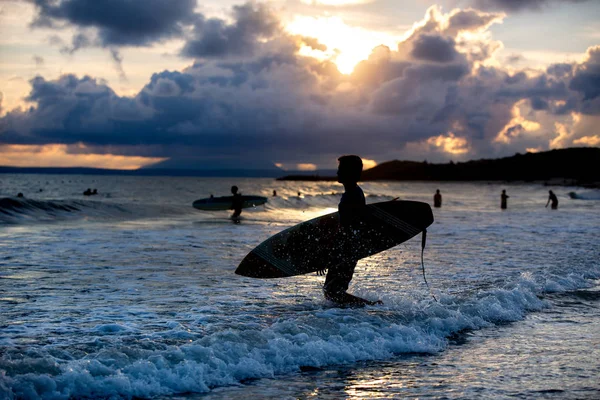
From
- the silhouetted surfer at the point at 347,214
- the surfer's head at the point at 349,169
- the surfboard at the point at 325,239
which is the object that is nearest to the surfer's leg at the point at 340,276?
the silhouetted surfer at the point at 347,214

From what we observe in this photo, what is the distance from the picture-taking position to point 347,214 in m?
7.82

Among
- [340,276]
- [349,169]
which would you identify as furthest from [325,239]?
[349,169]

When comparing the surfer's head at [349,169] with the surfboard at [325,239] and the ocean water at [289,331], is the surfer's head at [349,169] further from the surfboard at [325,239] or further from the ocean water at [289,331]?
the ocean water at [289,331]

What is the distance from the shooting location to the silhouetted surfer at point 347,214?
779 centimetres

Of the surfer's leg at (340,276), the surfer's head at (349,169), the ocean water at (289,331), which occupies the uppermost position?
the surfer's head at (349,169)

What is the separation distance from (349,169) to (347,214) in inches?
24.8

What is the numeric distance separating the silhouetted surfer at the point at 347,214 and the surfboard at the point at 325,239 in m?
0.46

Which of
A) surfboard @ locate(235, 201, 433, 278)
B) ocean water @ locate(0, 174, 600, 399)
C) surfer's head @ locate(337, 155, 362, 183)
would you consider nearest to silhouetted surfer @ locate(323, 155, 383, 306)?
surfer's head @ locate(337, 155, 362, 183)

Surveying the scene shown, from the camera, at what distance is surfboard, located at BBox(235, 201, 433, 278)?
8.66m

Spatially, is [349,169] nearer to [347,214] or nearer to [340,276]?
[347,214]

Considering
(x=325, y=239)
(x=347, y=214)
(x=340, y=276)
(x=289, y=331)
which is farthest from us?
(x=325, y=239)

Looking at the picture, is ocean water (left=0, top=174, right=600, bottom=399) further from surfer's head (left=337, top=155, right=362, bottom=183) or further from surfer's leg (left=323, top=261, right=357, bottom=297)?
surfer's head (left=337, top=155, right=362, bottom=183)

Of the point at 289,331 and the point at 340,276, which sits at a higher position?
the point at 340,276

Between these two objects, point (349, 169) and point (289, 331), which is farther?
point (349, 169)
